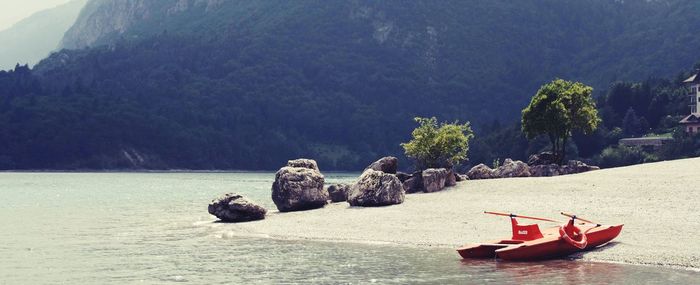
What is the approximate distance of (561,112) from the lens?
94688mm

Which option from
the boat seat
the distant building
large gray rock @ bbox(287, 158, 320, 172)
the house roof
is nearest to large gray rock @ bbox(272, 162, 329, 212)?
large gray rock @ bbox(287, 158, 320, 172)

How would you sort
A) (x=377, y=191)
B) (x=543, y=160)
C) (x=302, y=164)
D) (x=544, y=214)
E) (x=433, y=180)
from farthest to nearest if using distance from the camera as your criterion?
1. (x=543, y=160)
2. (x=302, y=164)
3. (x=433, y=180)
4. (x=377, y=191)
5. (x=544, y=214)

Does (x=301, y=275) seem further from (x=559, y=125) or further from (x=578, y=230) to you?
(x=559, y=125)

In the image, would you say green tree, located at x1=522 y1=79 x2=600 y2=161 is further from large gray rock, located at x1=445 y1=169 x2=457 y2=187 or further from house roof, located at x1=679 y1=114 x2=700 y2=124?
house roof, located at x1=679 y1=114 x2=700 y2=124

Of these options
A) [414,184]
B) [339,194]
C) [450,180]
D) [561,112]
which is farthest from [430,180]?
[561,112]

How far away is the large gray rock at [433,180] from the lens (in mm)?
77812

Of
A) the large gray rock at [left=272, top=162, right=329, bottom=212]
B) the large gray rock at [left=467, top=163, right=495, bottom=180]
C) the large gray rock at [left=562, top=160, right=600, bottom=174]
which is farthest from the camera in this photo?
A: the large gray rock at [left=562, top=160, right=600, bottom=174]

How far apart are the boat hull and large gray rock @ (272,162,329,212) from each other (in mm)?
27741

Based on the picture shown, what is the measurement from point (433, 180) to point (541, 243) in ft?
102

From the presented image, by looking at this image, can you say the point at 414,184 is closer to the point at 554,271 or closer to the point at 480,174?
the point at 480,174

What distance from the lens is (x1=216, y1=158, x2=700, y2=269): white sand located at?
4894 cm

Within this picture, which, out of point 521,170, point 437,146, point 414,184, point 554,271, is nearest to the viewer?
point 554,271

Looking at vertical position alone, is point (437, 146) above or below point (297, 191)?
above

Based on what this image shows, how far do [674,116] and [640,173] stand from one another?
5262 inches
